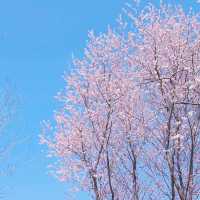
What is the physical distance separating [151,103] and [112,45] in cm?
322

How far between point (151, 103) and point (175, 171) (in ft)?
10.6

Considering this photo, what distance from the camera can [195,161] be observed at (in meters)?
18.8

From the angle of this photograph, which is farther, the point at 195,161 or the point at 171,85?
the point at 195,161

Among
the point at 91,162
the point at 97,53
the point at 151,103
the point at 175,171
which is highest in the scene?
the point at 97,53

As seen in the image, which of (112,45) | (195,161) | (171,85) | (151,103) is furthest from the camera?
(112,45)

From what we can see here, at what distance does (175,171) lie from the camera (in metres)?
17.9

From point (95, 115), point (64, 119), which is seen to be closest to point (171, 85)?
point (95, 115)

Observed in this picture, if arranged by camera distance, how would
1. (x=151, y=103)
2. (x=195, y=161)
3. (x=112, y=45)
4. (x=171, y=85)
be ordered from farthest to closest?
(x=112, y=45) < (x=151, y=103) < (x=195, y=161) < (x=171, y=85)

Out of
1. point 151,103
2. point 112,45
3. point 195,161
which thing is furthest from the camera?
point 112,45

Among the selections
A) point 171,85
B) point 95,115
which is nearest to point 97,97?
point 95,115

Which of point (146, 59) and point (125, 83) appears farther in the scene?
point (125, 83)

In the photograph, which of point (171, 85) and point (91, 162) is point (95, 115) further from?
point (171, 85)

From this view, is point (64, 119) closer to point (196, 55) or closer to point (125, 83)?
point (125, 83)

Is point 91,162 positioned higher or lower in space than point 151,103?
lower
